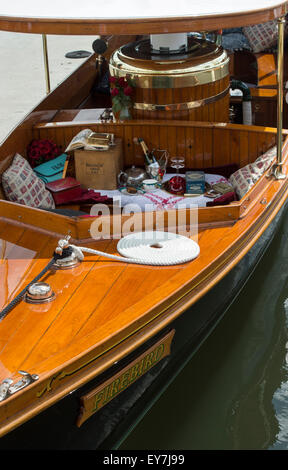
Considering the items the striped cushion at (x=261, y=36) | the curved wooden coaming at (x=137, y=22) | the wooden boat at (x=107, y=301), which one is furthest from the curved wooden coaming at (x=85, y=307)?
the striped cushion at (x=261, y=36)

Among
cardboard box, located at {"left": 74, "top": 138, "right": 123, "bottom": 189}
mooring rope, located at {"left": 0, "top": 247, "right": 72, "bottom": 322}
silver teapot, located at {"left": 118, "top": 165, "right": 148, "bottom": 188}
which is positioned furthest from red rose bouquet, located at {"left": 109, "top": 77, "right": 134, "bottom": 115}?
mooring rope, located at {"left": 0, "top": 247, "right": 72, "bottom": 322}

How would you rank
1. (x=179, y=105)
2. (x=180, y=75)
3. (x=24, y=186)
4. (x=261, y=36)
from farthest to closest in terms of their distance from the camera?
(x=261, y=36), (x=179, y=105), (x=180, y=75), (x=24, y=186)

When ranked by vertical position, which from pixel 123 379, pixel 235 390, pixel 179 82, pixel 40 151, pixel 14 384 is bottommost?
pixel 235 390

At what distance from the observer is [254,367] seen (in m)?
4.40

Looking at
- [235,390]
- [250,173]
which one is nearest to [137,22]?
[250,173]

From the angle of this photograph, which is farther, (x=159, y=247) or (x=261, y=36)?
(x=261, y=36)

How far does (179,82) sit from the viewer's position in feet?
16.4

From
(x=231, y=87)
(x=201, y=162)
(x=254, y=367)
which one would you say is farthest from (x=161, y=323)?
(x=231, y=87)

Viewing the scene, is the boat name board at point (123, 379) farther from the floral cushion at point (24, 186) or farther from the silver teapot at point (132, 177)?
the silver teapot at point (132, 177)

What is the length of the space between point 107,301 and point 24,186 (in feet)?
4.98

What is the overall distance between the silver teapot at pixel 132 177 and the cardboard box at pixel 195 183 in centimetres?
34

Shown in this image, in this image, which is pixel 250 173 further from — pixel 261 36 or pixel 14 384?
pixel 261 36

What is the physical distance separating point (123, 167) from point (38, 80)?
5074mm

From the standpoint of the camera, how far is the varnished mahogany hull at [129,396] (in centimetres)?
300
